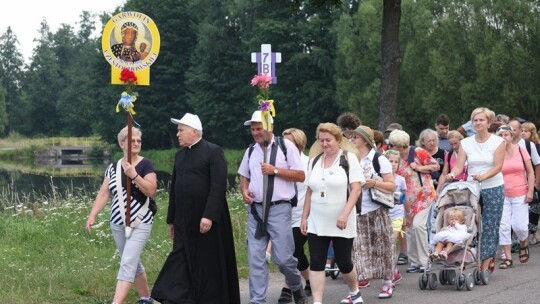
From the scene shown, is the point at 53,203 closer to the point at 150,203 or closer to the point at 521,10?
the point at 150,203

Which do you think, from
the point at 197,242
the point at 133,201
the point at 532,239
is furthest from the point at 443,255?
the point at 532,239

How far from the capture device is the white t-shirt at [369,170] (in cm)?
1074

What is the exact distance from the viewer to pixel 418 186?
12758 millimetres

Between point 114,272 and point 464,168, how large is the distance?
440cm

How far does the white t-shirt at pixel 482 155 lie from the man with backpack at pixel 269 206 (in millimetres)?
2553

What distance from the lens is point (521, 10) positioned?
4822cm

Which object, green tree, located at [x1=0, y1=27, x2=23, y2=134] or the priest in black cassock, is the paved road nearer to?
the priest in black cassock

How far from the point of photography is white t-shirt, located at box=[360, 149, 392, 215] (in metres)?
10.7

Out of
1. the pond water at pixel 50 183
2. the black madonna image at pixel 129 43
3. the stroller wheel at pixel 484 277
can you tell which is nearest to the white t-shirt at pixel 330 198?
the black madonna image at pixel 129 43

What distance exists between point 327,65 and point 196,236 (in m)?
57.7

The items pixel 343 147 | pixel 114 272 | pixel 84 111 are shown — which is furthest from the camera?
pixel 84 111

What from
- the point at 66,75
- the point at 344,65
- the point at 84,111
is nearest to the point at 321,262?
the point at 344,65

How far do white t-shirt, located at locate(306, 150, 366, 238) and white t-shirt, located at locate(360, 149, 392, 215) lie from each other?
3.64ft

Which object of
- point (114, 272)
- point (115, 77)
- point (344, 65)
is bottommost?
point (114, 272)
